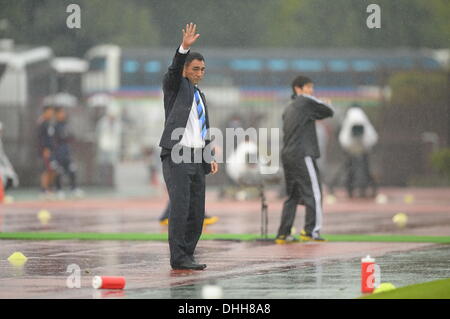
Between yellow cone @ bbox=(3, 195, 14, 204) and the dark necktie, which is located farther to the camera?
yellow cone @ bbox=(3, 195, 14, 204)

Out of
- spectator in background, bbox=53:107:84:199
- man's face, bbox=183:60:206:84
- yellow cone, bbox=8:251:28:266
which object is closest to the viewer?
man's face, bbox=183:60:206:84

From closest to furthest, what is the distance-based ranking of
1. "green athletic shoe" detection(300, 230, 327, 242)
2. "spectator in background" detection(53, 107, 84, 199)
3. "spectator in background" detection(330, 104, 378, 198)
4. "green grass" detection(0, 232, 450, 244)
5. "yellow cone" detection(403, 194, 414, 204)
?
"green athletic shoe" detection(300, 230, 327, 242)
"green grass" detection(0, 232, 450, 244)
"yellow cone" detection(403, 194, 414, 204)
"spectator in background" detection(330, 104, 378, 198)
"spectator in background" detection(53, 107, 84, 199)

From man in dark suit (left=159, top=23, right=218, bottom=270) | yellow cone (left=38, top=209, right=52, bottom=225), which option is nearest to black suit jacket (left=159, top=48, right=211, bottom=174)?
man in dark suit (left=159, top=23, right=218, bottom=270)

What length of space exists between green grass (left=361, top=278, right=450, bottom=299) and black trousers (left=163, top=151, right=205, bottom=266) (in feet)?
7.95

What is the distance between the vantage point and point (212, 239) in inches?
581

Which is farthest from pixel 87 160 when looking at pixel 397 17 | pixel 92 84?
pixel 397 17

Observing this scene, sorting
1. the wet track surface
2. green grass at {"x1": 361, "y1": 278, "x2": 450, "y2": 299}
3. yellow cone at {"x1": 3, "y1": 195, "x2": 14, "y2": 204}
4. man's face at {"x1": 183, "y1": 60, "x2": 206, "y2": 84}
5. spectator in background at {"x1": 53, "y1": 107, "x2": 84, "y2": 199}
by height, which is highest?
man's face at {"x1": 183, "y1": 60, "x2": 206, "y2": 84}

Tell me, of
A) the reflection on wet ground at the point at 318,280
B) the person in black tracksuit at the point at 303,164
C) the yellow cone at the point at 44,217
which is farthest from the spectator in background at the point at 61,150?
the reflection on wet ground at the point at 318,280

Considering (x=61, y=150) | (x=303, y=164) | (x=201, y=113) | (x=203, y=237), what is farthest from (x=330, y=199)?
(x=201, y=113)

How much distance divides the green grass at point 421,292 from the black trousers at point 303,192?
14.9 feet

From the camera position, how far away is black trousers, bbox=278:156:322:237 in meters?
14.1

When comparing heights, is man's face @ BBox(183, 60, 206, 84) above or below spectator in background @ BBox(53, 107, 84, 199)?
above

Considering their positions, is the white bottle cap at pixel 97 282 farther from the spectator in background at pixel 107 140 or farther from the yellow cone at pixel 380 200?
the spectator in background at pixel 107 140

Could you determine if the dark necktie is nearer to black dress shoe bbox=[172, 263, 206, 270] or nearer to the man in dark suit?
the man in dark suit
